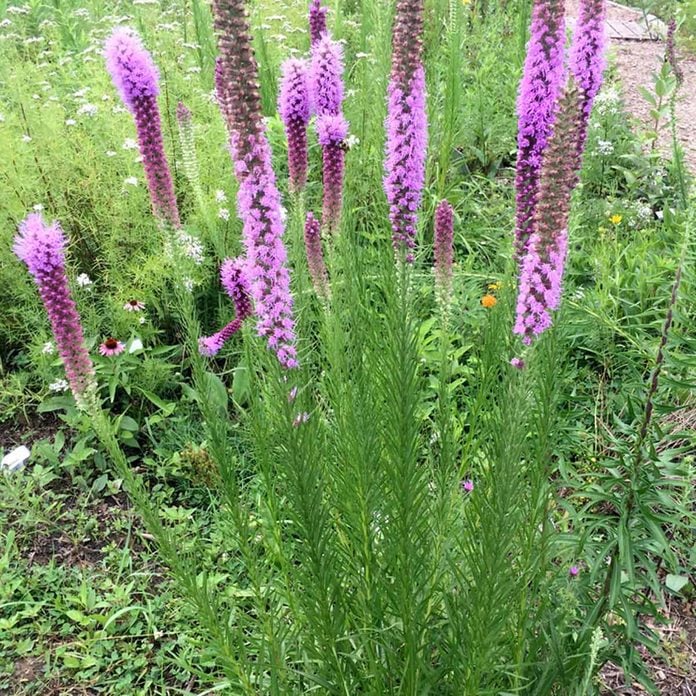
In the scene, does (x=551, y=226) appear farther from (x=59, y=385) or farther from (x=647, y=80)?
(x=647, y=80)

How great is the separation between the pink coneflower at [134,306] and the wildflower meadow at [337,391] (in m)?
0.09

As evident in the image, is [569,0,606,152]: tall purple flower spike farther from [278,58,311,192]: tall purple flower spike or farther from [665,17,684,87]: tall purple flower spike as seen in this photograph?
[665,17,684,87]: tall purple flower spike

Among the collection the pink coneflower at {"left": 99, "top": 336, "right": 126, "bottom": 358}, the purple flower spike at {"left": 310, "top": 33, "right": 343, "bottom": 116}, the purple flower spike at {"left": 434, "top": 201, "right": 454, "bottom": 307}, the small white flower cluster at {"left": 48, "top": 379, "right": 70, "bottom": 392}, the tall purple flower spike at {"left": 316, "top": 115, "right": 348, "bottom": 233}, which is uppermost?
the purple flower spike at {"left": 310, "top": 33, "right": 343, "bottom": 116}

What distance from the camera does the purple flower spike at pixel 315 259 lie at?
201 centimetres

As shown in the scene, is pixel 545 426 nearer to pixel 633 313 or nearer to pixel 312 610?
pixel 312 610

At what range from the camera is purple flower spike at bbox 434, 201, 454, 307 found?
205cm

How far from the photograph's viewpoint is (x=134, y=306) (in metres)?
3.57

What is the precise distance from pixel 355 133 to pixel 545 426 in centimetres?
330

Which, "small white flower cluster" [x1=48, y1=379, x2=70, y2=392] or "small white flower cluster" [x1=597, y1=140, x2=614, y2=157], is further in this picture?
"small white flower cluster" [x1=597, y1=140, x2=614, y2=157]

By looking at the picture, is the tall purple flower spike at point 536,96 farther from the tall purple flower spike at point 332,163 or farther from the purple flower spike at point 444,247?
the tall purple flower spike at point 332,163

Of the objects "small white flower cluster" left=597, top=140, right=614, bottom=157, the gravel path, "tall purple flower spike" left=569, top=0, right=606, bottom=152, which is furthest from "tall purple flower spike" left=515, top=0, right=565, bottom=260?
the gravel path

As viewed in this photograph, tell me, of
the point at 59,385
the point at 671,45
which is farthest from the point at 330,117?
the point at 671,45

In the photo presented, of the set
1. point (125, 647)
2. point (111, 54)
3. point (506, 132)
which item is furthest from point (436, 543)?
point (506, 132)

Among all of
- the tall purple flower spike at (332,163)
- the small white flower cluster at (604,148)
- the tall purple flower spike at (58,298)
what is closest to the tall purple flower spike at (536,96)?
the tall purple flower spike at (332,163)
